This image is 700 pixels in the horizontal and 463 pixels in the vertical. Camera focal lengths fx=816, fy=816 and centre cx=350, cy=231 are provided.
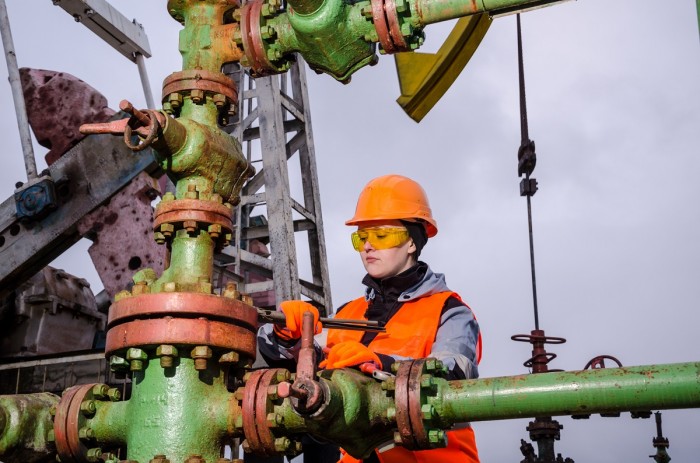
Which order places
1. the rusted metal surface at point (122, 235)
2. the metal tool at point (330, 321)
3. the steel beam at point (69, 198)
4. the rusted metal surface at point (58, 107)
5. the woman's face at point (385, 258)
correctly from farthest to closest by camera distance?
the rusted metal surface at point (58, 107), the rusted metal surface at point (122, 235), the steel beam at point (69, 198), the woman's face at point (385, 258), the metal tool at point (330, 321)

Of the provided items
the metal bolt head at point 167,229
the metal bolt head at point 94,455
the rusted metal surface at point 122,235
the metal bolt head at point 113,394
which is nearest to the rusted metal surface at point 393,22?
the metal bolt head at point 167,229

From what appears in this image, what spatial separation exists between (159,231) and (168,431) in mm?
444

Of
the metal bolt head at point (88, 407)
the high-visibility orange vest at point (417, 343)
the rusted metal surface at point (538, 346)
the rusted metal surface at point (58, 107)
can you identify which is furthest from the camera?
the rusted metal surface at point (58, 107)

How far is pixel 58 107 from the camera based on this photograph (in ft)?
20.0

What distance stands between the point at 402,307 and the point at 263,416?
1.06 meters

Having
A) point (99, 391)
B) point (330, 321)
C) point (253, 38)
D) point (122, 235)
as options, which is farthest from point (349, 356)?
point (122, 235)

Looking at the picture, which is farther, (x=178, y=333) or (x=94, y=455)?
(x=94, y=455)

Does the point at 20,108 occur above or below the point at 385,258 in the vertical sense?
above

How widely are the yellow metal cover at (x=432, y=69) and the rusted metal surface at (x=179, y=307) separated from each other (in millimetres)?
1257

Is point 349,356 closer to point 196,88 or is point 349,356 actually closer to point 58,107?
point 196,88

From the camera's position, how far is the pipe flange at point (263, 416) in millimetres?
1541

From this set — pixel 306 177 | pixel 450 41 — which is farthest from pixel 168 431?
pixel 306 177

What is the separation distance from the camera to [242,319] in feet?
5.57

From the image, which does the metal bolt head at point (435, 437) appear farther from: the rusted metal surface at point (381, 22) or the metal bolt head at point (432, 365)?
the rusted metal surface at point (381, 22)
